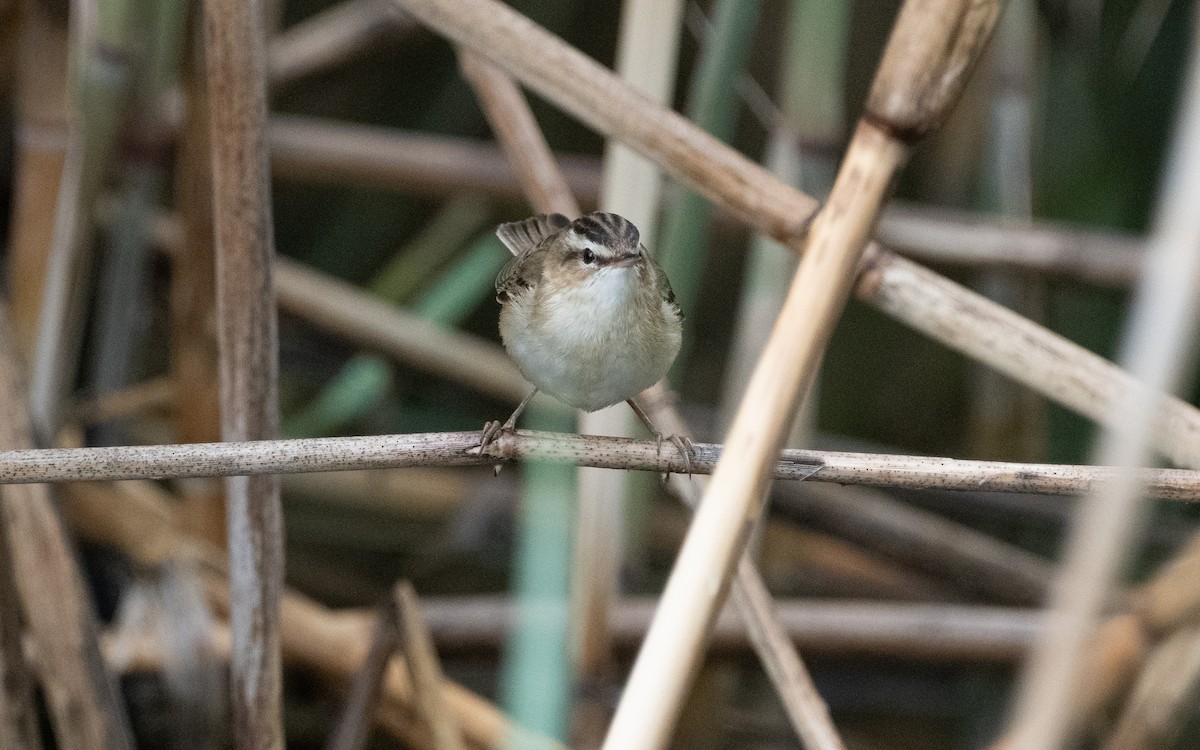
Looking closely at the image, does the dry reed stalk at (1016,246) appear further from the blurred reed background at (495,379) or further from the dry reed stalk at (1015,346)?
the dry reed stalk at (1015,346)

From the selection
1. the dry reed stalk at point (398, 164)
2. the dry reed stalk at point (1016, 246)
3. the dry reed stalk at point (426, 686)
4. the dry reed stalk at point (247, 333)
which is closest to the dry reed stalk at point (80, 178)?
the dry reed stalk at point (247, 333)

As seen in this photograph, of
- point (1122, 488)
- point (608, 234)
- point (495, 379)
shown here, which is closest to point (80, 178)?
point (608, 234)

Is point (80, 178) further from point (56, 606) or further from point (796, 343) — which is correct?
point (796, 343)

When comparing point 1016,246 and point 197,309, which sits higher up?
point 1016,246

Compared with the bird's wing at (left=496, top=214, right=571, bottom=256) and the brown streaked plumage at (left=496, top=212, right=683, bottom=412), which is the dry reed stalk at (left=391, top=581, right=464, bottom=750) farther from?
the bird's wing at (left=496, top=214, right=571, bottom=256)

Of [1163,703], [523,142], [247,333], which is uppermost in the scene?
[523,142]

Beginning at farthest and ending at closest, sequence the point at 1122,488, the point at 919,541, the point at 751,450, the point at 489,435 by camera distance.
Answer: the point at 919,541 < the point at 489,435 < the point at 751,450 < the point at 1122,488

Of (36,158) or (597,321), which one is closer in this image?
(597,321)

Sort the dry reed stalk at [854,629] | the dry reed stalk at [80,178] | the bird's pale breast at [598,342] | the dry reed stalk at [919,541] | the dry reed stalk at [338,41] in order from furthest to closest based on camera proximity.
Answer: the dry reed stalk at [338,41] → the dry reed stalk at [919,541] → the dry reed stalk at [854,629] → the dry reed stalk at [80,178] → the bird's pale breast at [598,342]

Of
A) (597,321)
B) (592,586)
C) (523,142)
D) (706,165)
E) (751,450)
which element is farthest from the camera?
(523,142)
